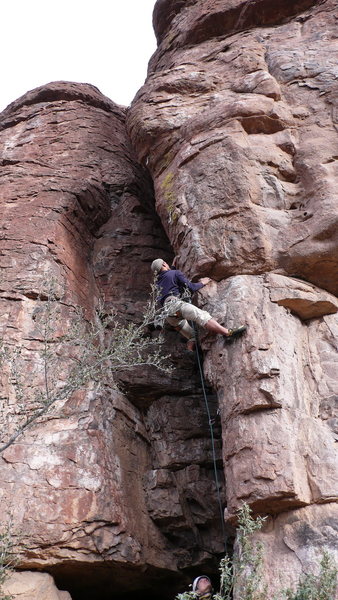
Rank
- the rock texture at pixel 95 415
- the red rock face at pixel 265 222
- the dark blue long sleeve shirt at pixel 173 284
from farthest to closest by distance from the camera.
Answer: the dark blue long sleeve shirt at pixel 173 284 < the rock texture at pixel 95 415 < the red rock face at pixel 265 222

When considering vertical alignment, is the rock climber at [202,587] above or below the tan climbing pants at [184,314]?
below

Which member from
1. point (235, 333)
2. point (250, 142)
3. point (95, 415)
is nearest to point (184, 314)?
point (235, 333)

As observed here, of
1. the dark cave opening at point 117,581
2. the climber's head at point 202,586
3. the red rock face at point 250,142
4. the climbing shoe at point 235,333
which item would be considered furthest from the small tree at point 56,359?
the climber's head at point 202,586

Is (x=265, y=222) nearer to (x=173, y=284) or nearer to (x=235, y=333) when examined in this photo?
(x=173, y=284)

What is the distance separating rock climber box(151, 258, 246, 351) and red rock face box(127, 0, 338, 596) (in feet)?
0.65

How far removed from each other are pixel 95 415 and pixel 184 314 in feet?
6.58

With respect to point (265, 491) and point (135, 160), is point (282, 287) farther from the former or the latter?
point (135, 160)

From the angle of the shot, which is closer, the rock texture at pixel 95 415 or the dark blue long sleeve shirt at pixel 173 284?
the rock texture at pixel 95 415

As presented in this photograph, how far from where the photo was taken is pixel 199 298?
9.09 meters

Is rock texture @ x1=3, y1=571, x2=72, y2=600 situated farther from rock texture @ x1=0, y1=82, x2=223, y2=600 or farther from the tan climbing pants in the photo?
the tan climbing pants

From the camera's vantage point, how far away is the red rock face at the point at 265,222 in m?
7.16

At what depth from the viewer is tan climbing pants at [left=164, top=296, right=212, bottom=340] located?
28.2 feet

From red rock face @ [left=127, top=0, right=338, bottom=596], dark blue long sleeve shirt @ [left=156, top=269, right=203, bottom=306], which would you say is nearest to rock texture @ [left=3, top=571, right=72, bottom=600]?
red rock face @ [left=127, top=0, right=338, bottom=596]

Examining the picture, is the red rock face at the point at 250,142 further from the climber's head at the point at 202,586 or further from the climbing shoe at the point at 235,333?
the climber's head at the point at 202,586
